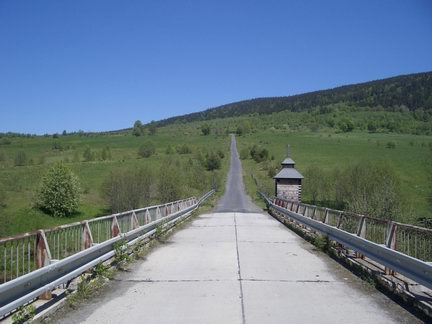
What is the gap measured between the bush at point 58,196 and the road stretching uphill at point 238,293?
52.2m

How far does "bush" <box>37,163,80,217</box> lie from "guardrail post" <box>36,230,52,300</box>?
187 ft

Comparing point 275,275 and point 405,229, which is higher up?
point 405,229

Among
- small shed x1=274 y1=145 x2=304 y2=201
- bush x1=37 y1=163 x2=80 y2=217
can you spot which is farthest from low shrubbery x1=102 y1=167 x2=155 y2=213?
small shed x1=274 y1=145 x2=304 y2=201

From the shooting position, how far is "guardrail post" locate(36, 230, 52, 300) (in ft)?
22.4

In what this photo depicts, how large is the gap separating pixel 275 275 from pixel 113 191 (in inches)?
2111

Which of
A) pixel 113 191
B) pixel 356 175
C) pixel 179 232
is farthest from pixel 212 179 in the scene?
pixel 179 232

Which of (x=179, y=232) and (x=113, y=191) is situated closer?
(x=179, y=232)

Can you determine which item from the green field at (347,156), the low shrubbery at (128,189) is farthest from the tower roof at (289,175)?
the low shrubbery at (128,189)

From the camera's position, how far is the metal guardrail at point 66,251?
19.0 feet

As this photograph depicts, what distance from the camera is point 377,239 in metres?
11.0

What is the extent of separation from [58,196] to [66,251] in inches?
2195

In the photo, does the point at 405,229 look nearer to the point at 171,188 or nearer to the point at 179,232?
the point at 179,232

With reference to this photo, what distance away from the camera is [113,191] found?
60.9 m

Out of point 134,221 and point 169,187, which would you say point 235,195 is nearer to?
point 169,187
